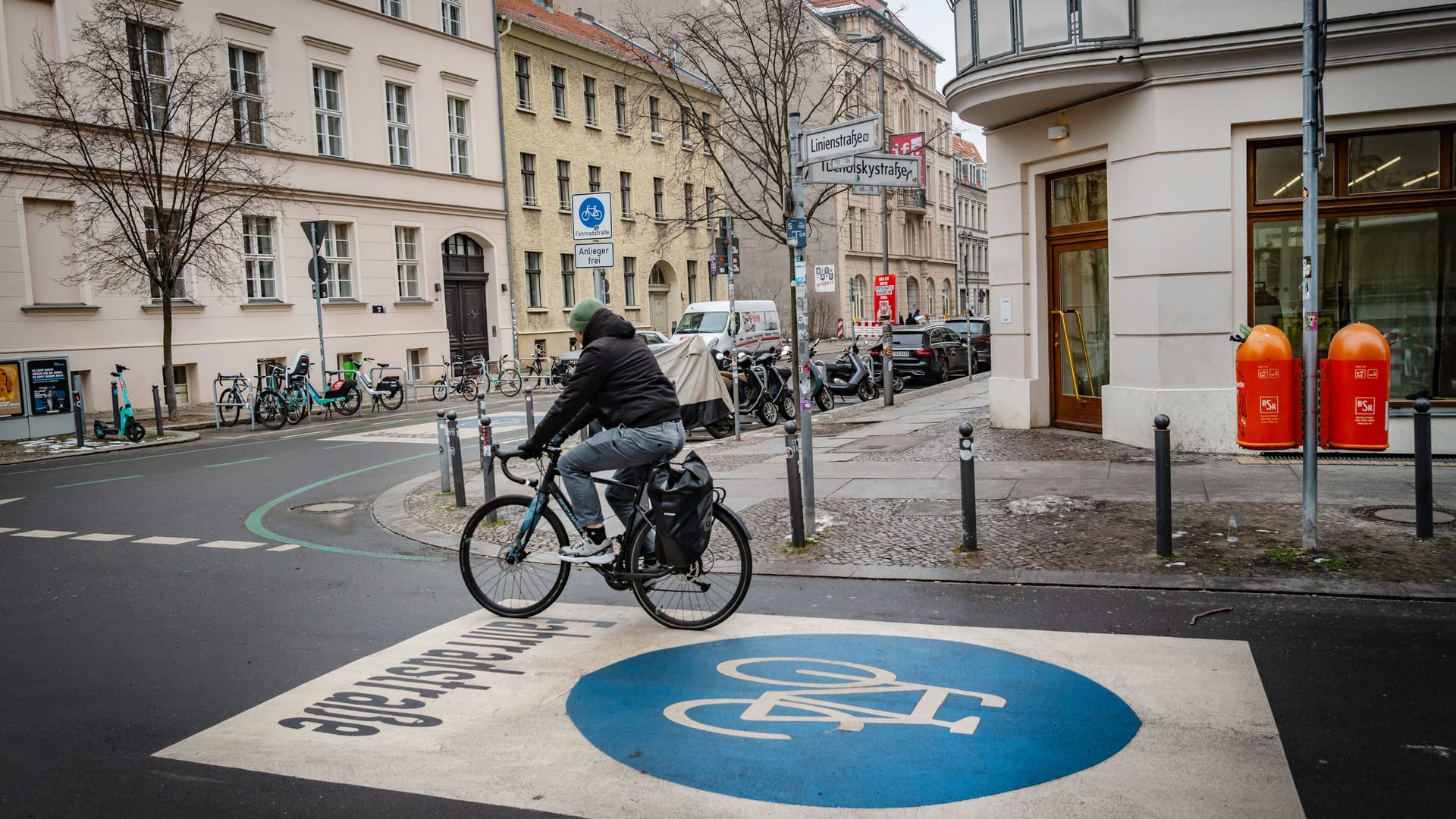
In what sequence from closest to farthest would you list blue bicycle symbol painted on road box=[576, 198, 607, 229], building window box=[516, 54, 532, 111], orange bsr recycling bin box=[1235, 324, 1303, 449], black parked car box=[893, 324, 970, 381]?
1. orange bsr recycling bin box=[1235, 324, 1303, 449]
2. blue bicycle symbol painted on road box=[576, 198, 607, 229]
3. black parked car box=[893, 324, 970, 381]
4. building window box=[516, 54, 532, 111]

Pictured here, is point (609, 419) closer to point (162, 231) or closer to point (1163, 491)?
point (1163, 491)

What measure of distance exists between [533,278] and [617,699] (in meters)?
34.0

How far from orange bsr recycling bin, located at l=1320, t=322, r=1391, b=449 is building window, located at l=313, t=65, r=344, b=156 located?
88.1 feet

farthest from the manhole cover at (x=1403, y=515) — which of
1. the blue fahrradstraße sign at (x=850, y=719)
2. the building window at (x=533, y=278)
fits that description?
the building window at (x=533, y=278)

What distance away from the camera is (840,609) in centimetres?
660

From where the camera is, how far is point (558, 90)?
129 ft

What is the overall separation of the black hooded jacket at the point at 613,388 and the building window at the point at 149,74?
60.5 ft

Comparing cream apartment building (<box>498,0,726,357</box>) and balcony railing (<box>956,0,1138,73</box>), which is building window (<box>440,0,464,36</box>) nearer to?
cream apartment building (<box>498,0,726,357</box>)

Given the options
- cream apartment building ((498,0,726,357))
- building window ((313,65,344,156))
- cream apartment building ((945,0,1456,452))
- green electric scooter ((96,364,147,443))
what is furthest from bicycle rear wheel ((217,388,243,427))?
cream apartment building ((945,0,1456,452))

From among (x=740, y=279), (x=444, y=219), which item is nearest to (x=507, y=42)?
(x=444, y=219)

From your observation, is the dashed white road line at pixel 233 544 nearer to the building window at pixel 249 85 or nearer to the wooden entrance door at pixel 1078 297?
the wooden entrance door at pixel 1078 297

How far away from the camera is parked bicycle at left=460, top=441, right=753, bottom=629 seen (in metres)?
6.19

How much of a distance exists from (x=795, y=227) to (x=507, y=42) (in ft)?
96.7

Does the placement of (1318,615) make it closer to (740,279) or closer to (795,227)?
(795,227)
